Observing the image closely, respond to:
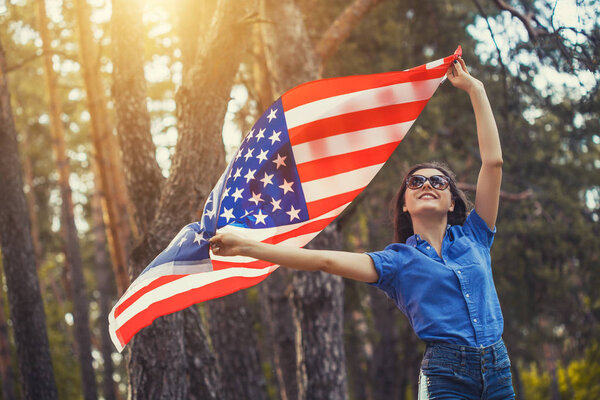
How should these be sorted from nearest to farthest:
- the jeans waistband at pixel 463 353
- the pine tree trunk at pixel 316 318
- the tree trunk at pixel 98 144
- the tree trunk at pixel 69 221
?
the jeans waistband at pixel 463 353, the pine tree trunk at pixel 316 318, the tree trunk at pixel 98 144, the tree trunk at pixel 69 221

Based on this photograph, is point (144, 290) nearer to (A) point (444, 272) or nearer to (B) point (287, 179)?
(B) point (287, 179)

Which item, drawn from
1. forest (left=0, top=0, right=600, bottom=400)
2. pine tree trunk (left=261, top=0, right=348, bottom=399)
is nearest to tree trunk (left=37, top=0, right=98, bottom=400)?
forest (left=0, top=0, right=600, bottom=400)

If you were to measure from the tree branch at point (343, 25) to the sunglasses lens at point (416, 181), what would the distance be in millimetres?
5431

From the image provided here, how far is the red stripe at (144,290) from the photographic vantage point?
12.6 feet

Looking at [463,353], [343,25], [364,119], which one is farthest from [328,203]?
[343,25]

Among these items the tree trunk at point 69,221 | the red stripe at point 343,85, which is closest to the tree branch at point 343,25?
the red stripe at point 343,85

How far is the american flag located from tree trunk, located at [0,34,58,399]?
177 inches

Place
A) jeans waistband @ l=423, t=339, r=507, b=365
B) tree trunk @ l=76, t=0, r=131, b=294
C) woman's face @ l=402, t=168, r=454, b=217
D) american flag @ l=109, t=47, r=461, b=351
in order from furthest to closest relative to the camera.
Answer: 1. tree trunk @ l=76, t=0, r=131, b=294
2. american flag @ l=109, t=47, r=461, b=351
3. woman's face @ l=402, t=168, r=454, b=217
4. jeans waistband @ l=423, t=339, r=507, b=365

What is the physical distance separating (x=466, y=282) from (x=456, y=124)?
460 inches

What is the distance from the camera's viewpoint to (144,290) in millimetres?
3932

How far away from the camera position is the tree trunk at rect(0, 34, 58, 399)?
780 centimetres

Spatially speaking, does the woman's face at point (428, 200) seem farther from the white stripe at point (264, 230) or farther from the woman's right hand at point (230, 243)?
the woman's right hand at point (230, 243)

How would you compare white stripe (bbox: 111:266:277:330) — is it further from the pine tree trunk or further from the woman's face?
the pine tree trunk

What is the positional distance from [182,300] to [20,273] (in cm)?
503
